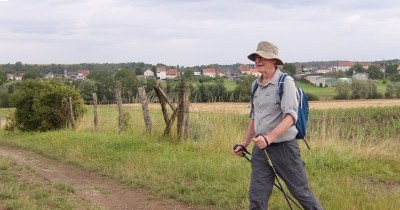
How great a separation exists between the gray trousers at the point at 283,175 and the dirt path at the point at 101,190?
214cm

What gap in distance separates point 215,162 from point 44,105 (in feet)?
40.4

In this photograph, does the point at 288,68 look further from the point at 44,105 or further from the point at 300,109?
the point at 44,105

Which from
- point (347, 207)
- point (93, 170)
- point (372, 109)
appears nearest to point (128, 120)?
point (93, 170)

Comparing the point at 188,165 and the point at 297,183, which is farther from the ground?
the point at 297,183

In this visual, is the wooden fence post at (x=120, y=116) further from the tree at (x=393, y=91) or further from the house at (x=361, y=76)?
the house at (x=361, y=76)

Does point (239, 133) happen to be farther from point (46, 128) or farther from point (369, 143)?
point (46, 128)

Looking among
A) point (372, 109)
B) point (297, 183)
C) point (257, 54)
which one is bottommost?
point (372, 109)

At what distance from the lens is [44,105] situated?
1956 centimetres

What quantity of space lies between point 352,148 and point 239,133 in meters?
3.03

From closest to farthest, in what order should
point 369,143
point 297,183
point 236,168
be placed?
point 297,183 < point 236,168 < point 369,143

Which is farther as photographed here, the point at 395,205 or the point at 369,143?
the point at 369,143

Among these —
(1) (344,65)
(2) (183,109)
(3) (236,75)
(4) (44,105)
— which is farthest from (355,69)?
(2) (183,109)

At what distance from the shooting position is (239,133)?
39.5 feet

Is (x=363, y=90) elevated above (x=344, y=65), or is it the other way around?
(x=344, y=65)
